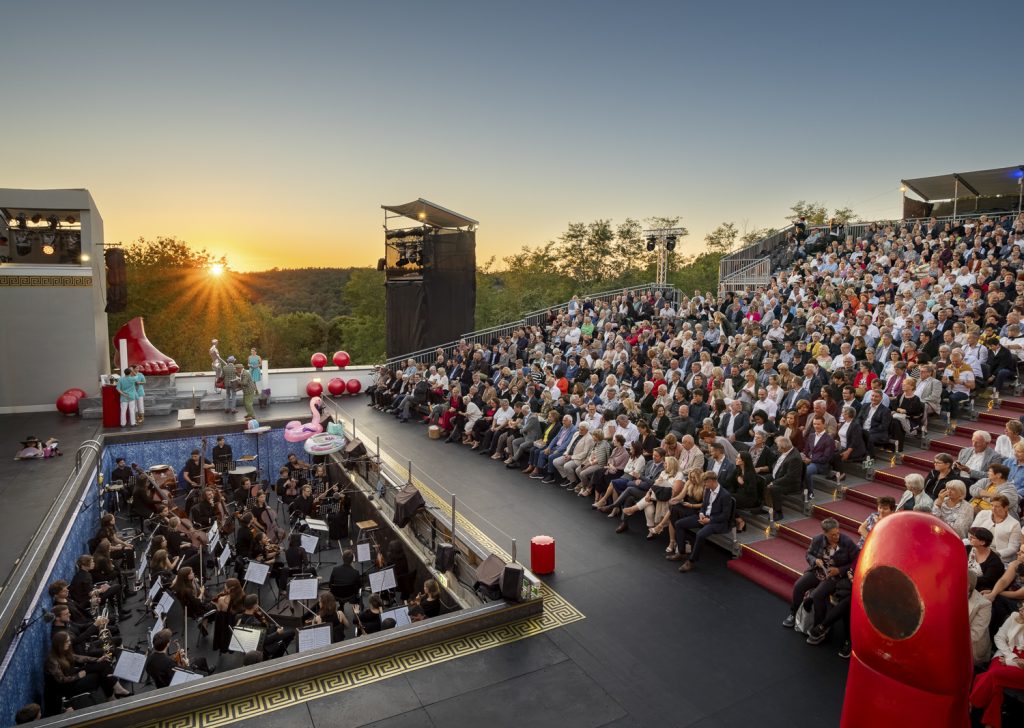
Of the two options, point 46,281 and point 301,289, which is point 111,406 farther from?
point 301,289

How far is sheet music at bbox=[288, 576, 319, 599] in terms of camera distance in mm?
7648

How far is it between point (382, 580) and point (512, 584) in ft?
7.53

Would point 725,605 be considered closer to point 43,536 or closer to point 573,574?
point 573,574

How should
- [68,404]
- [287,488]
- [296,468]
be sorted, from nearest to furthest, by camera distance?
[287,488] → [296,468] → [68,404]

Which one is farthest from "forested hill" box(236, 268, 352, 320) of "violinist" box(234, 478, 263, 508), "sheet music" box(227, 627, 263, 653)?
"sheet music" box(227, 627, 263, 653)

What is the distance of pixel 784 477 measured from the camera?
807cm

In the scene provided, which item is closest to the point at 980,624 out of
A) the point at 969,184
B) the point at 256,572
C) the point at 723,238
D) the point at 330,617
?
the point at 330,617

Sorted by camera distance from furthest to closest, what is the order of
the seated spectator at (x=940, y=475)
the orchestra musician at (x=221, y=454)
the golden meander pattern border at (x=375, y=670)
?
the orchestra musician at (x=221, y=454) → the seated spectator at (x=940, y=475) → the golden meander pattern border at (x=375, y=670)

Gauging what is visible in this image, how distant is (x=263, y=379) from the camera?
744 inches

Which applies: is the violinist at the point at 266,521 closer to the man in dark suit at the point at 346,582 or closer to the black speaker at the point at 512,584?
the man in dark suit at the point at 346,582

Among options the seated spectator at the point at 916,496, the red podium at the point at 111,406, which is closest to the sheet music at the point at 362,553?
the seated spectator at the point at 916,496

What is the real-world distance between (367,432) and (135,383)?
243 inches

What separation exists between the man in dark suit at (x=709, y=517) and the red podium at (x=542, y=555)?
162 centimetres

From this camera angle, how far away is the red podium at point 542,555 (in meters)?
→ 7.60
